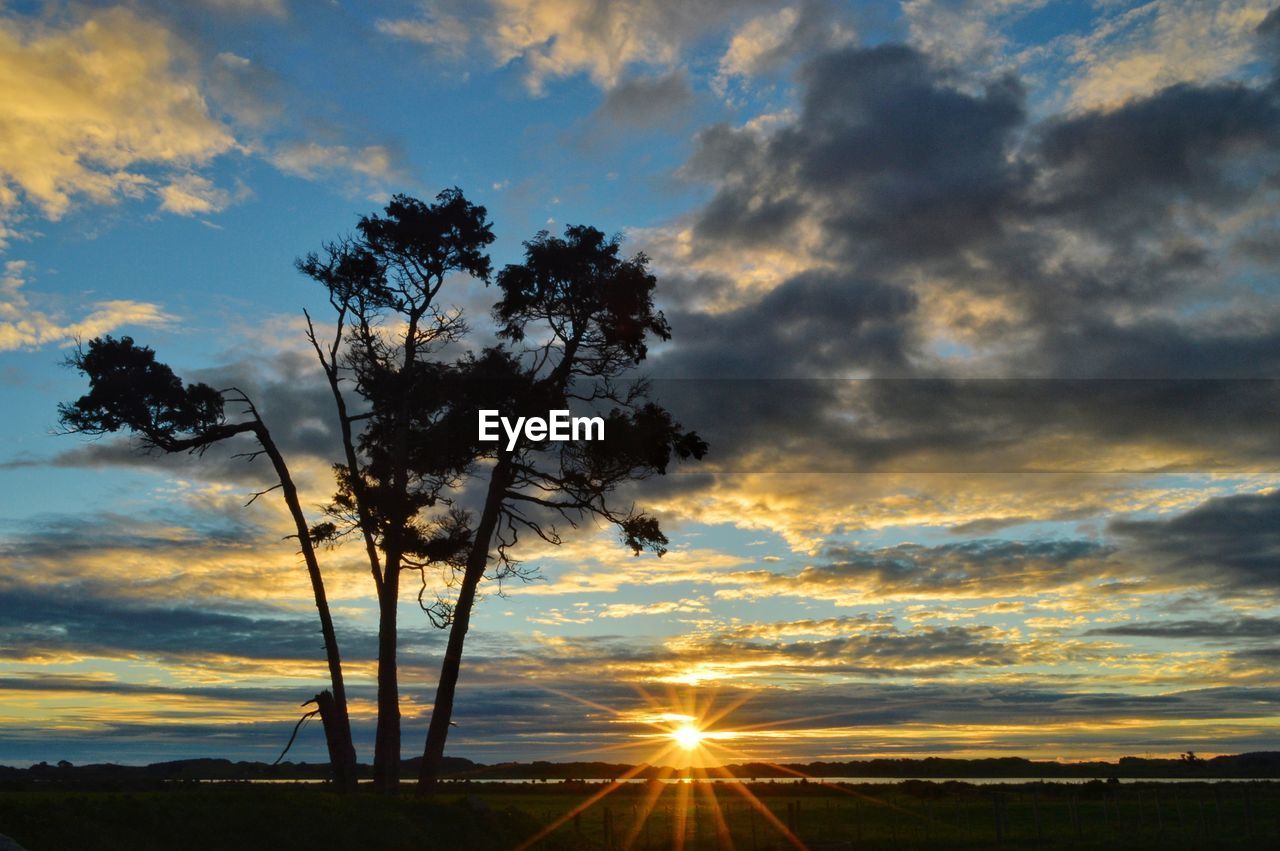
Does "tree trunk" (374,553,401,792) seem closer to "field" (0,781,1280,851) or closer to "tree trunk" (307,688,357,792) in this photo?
"tree trunk" (307,688,357,792)

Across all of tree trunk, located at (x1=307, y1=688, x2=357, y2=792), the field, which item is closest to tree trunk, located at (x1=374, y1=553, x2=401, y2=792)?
tree trunk, located at (x1=307, y1=688, x2=357, y2=792)

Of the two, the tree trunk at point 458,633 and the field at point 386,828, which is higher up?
the tree trunk at point 458,633

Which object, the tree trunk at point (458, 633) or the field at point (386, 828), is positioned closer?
the field at point (386, 828)

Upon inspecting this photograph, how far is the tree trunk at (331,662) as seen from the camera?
28.7 meters

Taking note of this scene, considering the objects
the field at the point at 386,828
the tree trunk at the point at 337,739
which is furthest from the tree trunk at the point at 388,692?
the field at the point at 386,828

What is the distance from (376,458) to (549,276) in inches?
307

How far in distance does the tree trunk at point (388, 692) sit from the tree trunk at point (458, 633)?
3.63ft

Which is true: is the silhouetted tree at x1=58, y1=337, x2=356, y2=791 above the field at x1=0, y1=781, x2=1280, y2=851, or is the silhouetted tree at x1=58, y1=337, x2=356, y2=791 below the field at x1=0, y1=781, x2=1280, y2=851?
above

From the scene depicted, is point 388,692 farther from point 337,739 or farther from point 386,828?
point 386,828

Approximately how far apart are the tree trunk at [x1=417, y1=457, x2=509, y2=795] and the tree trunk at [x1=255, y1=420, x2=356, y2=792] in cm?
248

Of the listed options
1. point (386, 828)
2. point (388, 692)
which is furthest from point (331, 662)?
point (386, 828)

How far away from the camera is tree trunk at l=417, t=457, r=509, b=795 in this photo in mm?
27797

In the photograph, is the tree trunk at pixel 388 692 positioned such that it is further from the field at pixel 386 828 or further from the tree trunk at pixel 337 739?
the field at pixel 386 828

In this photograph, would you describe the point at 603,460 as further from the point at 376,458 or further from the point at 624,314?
the point at 376,458
